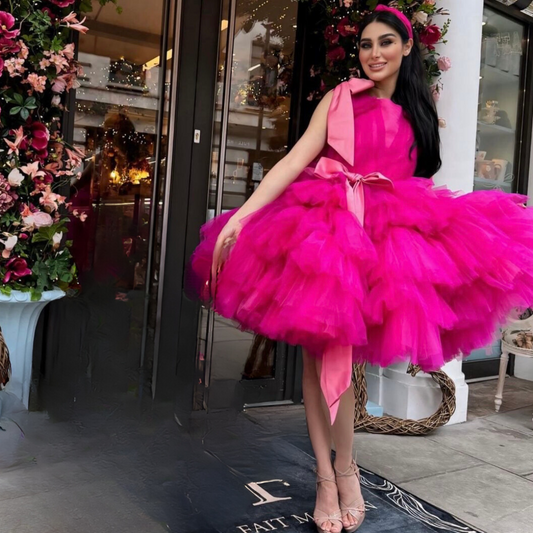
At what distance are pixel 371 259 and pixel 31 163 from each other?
1638 millimetres

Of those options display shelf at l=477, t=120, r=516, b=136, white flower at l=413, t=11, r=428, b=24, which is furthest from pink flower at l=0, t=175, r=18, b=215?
display shelf at l=477, t=120, r=516, b=136

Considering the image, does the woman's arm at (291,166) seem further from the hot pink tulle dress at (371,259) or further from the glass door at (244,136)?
the glass door at (244,136)

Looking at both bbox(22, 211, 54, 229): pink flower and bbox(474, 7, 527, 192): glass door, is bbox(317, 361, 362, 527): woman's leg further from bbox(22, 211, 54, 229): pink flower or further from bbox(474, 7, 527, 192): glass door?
bbox(474, 7, 527, 192): glass door

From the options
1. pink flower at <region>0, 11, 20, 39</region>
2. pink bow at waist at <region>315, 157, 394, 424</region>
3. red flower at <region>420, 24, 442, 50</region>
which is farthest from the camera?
red flower at <region>420, 24, 442, 50</region>

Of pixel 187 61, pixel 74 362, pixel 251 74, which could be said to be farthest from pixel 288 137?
pixel 74 362

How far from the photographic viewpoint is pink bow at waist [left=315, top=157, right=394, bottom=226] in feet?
6.40

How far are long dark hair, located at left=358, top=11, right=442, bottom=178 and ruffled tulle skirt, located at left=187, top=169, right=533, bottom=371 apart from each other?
6.2 inches

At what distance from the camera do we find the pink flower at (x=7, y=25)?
2406 mm

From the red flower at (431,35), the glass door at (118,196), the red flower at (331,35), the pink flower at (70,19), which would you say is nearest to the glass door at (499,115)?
the red flower at (431,35)

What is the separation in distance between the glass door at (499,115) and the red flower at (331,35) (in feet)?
6.05

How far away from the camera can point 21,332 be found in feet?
8.96

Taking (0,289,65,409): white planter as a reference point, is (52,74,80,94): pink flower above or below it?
above

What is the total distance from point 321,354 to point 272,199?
540 millimetres

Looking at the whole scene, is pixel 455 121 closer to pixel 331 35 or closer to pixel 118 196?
pixel 331 35
